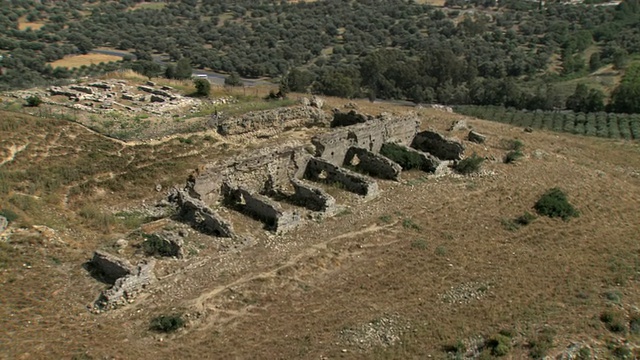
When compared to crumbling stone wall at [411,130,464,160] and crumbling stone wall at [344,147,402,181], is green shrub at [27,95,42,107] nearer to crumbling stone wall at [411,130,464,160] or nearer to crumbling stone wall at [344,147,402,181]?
crumbling stone wall at [344,147,402,181]

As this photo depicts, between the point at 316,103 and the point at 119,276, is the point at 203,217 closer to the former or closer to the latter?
the point at 119,276

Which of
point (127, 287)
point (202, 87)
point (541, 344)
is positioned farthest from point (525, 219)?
point (202, 87)

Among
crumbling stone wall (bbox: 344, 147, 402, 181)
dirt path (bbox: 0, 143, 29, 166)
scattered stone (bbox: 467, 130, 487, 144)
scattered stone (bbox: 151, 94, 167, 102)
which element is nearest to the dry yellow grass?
scattered stone (bbox: 151, 94, 167, 102)

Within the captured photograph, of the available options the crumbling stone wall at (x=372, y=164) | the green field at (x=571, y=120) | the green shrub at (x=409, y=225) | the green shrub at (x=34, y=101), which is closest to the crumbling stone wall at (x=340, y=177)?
the crumbling stone wall at (x=372, y=164)

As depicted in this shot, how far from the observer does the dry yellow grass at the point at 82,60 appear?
79500 millimetres

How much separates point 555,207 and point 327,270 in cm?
1147

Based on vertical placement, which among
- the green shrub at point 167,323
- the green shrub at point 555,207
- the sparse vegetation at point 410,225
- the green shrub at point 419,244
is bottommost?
the green shrub at point 167,323

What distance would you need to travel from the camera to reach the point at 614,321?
17.3 metres

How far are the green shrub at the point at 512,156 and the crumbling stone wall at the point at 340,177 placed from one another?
9.43 m

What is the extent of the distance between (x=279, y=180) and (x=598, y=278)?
1354cm

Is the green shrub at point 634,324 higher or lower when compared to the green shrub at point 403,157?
lower

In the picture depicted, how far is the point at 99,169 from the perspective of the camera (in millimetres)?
25609

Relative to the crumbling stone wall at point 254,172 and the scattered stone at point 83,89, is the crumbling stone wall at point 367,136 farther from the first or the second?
the scattered stone at point 83,89

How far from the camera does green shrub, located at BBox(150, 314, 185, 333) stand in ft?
52.3
